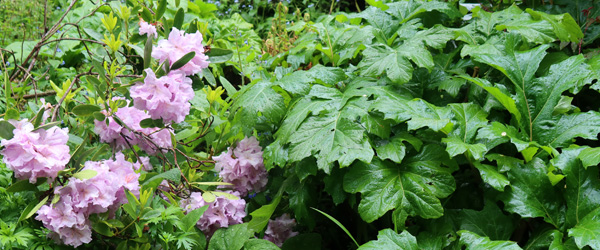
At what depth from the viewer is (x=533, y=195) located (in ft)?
4.99

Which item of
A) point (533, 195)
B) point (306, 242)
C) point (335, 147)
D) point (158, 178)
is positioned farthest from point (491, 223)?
point (158, 178)

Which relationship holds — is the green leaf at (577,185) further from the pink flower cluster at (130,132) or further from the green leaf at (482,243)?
the pink flower cluster at (130,132)

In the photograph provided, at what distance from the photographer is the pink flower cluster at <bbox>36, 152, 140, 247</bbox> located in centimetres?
135

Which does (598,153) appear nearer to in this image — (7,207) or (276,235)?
(276,235)

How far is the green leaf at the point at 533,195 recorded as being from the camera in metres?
1.52

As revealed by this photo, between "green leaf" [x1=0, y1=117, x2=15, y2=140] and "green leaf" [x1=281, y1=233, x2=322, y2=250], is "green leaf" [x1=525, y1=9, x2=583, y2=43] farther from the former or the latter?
"green leaf" [x1=0, y1=117, x2=15, y2=140]

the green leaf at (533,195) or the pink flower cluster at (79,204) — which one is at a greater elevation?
the pink flower cluster at (79,204)

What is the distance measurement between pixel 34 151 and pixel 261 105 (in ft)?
2.22

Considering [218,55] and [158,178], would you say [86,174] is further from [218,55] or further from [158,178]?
[218,55]

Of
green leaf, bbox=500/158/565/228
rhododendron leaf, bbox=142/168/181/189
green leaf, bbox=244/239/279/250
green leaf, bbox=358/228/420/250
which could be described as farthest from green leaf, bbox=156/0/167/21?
green leaf, bbox=500/158/565/228

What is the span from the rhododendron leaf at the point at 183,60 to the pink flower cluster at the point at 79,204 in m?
0.34

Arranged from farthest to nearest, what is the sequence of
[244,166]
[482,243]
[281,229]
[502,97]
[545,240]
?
[281,229], [244,166], [502,97], [545,240], [482,243]

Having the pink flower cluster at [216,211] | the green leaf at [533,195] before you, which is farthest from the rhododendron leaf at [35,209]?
the green leaf at [533,195]

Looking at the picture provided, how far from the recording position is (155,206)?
1.56 meters
